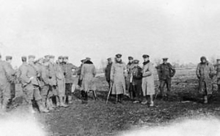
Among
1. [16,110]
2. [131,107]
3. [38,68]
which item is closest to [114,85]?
[131,107]

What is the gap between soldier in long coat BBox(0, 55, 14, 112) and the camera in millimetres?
9259

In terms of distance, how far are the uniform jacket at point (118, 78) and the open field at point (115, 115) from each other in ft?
1.81

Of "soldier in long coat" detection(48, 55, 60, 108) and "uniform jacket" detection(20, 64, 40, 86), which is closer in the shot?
"uniform jacket" detection(20, 64, 40, 86)

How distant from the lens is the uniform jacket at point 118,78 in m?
10.8

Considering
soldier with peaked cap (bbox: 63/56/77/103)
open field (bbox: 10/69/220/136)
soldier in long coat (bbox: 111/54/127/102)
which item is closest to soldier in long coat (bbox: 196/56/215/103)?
open field (bbox: 10/69/220/136)

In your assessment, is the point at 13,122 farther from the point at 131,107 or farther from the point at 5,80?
the point at 131,107

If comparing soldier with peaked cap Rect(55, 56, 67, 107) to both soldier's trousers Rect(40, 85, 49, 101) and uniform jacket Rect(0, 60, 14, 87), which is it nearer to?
soldier's trousers Rect(40, 85, 49, 101)

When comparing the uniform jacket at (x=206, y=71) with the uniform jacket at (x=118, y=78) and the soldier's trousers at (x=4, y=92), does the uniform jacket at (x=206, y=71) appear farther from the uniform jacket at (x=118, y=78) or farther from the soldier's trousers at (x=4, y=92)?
the soldier's trousers at (x=4, y=92)

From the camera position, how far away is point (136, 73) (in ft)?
38.5

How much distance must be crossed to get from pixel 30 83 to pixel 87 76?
2946mm

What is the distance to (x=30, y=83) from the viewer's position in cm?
896

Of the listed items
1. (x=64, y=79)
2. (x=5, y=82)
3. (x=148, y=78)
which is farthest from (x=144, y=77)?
(x=5, y=82)

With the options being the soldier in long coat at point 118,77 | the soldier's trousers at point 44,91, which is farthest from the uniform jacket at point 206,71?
the soldier's trousers at point 44,91

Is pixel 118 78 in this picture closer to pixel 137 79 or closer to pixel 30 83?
pixel 137 79
